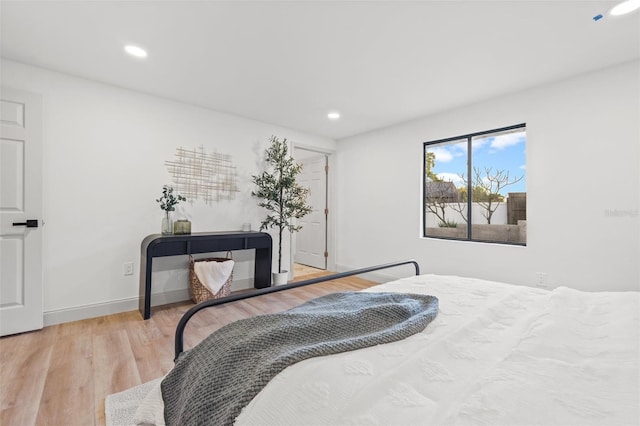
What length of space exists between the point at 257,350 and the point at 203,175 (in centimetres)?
303

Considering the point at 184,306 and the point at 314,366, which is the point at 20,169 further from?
the point at 314,366

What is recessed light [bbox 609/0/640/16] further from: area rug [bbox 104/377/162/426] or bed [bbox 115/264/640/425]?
area rug [bbox 104/377/162/426]

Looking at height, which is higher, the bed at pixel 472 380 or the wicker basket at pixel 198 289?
the bed at pixel 472 380

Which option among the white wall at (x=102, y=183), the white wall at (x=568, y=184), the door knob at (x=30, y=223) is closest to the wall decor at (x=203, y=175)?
the white wall at (x=102, y=183)

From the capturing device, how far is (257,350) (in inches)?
36.2

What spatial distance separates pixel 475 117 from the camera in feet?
10.9

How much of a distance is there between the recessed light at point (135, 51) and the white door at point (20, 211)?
935 millimetres

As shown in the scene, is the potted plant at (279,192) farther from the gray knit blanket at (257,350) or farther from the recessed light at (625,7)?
the recessed light at (625,7)

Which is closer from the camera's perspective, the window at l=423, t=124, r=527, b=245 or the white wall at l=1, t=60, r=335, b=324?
the white wall at l=1, t=60, r=335, b=324

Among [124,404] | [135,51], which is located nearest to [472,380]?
[124,404]

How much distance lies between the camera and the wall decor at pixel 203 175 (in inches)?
132

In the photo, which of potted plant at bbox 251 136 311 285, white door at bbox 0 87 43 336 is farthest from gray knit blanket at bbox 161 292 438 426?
potted plant at bbox 251 136 311 285

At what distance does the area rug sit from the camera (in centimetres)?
144

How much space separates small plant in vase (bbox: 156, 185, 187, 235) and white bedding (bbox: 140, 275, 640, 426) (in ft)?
7.46
